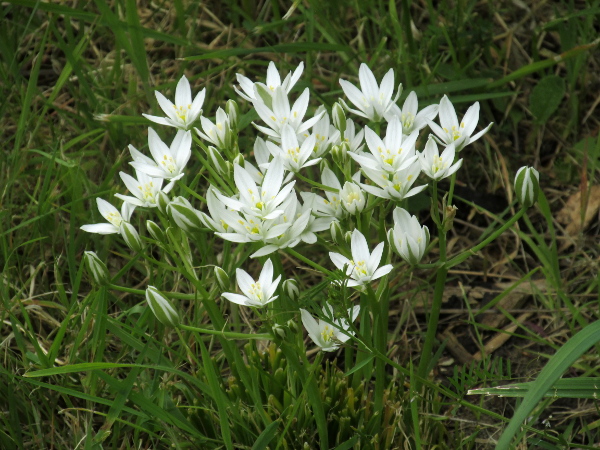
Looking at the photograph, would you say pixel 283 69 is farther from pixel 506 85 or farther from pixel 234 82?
pixel 506 85

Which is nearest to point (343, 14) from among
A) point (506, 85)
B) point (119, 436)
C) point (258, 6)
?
point (258, 6)

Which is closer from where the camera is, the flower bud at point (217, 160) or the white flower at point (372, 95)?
the flower bud at point (217, 160)

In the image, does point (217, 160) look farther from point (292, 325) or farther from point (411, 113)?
point (411, 113)

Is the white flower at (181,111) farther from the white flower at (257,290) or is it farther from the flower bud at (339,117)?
the white flower at (257,290)

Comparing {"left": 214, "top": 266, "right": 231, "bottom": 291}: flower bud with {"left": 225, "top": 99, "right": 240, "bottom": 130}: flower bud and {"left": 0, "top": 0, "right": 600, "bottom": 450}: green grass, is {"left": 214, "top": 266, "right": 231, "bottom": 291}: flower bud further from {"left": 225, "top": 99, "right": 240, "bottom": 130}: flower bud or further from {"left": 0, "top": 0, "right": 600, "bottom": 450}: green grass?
{"left": 225, "top": 99, "right": 240, "bottom": 130}: flower bud

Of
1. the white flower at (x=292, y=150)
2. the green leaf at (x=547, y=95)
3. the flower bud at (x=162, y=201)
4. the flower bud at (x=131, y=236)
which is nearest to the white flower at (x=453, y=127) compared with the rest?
the white flower at (x=292, y=150)

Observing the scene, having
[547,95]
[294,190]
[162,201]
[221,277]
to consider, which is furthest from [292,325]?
[547,95]
